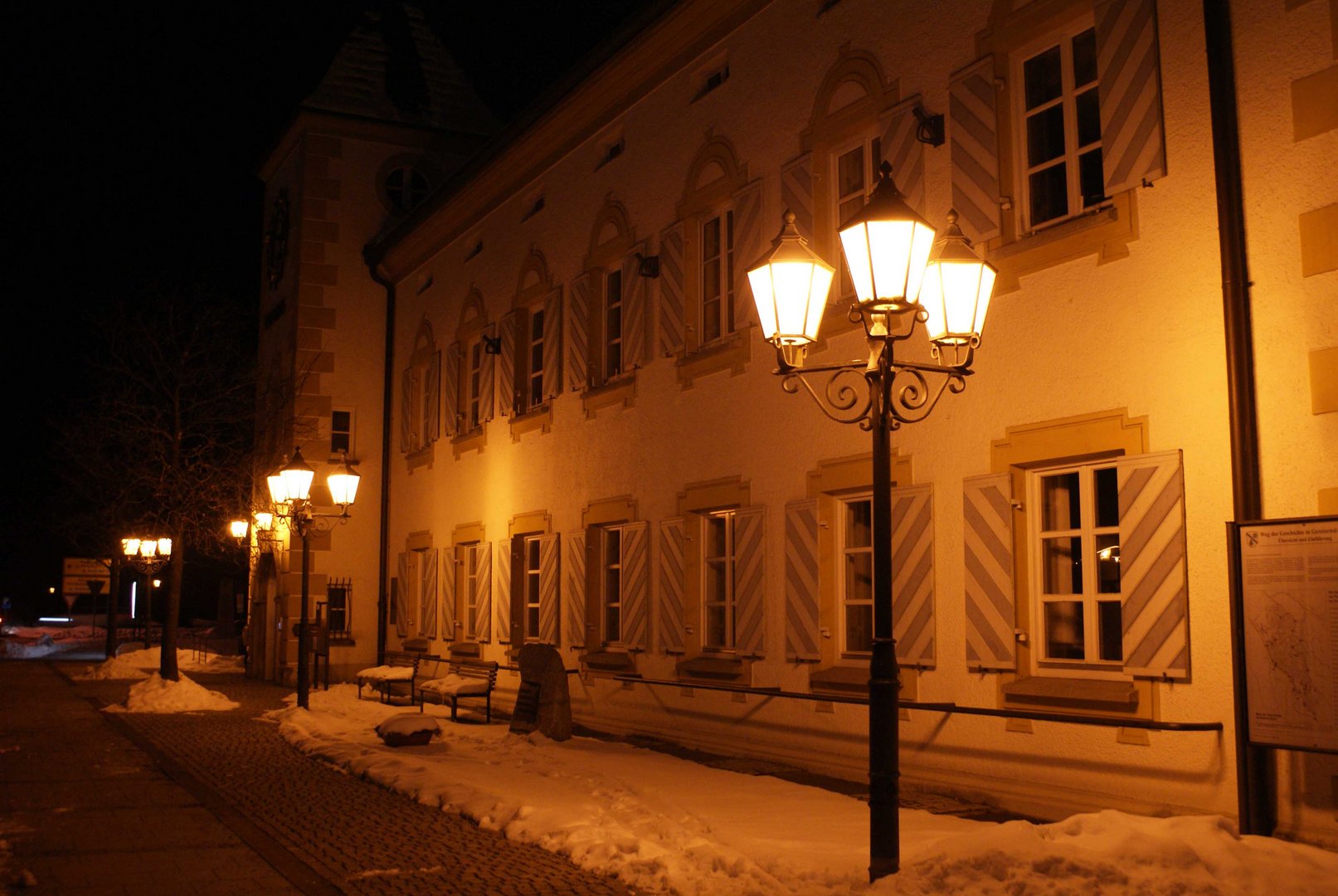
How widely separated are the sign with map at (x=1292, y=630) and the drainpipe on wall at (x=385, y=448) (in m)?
19.2

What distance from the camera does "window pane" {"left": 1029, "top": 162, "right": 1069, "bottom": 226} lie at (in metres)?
9.88

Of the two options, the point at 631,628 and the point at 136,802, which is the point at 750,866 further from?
the point at 631,628

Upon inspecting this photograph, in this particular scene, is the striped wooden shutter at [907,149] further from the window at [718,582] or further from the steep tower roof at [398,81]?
the steep tower roof at [398,81]

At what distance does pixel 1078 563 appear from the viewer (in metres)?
9.51

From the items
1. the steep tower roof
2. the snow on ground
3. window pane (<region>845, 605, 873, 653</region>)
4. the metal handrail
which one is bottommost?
the snow on ground

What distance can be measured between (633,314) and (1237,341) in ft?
27.8

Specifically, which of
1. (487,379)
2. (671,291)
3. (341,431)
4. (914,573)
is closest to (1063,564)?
(914,573)

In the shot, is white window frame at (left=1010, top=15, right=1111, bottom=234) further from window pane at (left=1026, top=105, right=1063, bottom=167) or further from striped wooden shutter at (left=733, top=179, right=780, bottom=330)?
striped wooden shutter at (left=733, top=179, right=780, bottom=330)

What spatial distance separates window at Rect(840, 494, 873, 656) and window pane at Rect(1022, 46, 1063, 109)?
11.5 feet

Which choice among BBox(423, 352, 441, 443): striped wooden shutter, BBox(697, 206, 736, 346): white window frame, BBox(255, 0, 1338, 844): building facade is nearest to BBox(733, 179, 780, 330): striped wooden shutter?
BBox(255, 0, 1338, 844): building facade

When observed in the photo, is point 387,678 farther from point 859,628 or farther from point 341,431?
point 859,628

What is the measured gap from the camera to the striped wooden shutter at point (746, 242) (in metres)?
13.2

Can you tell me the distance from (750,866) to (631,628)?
26.0ft

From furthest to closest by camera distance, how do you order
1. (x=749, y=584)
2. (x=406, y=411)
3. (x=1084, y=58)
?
(x=406, y=411), (x=749, y=584), (x=1084, y=58)
